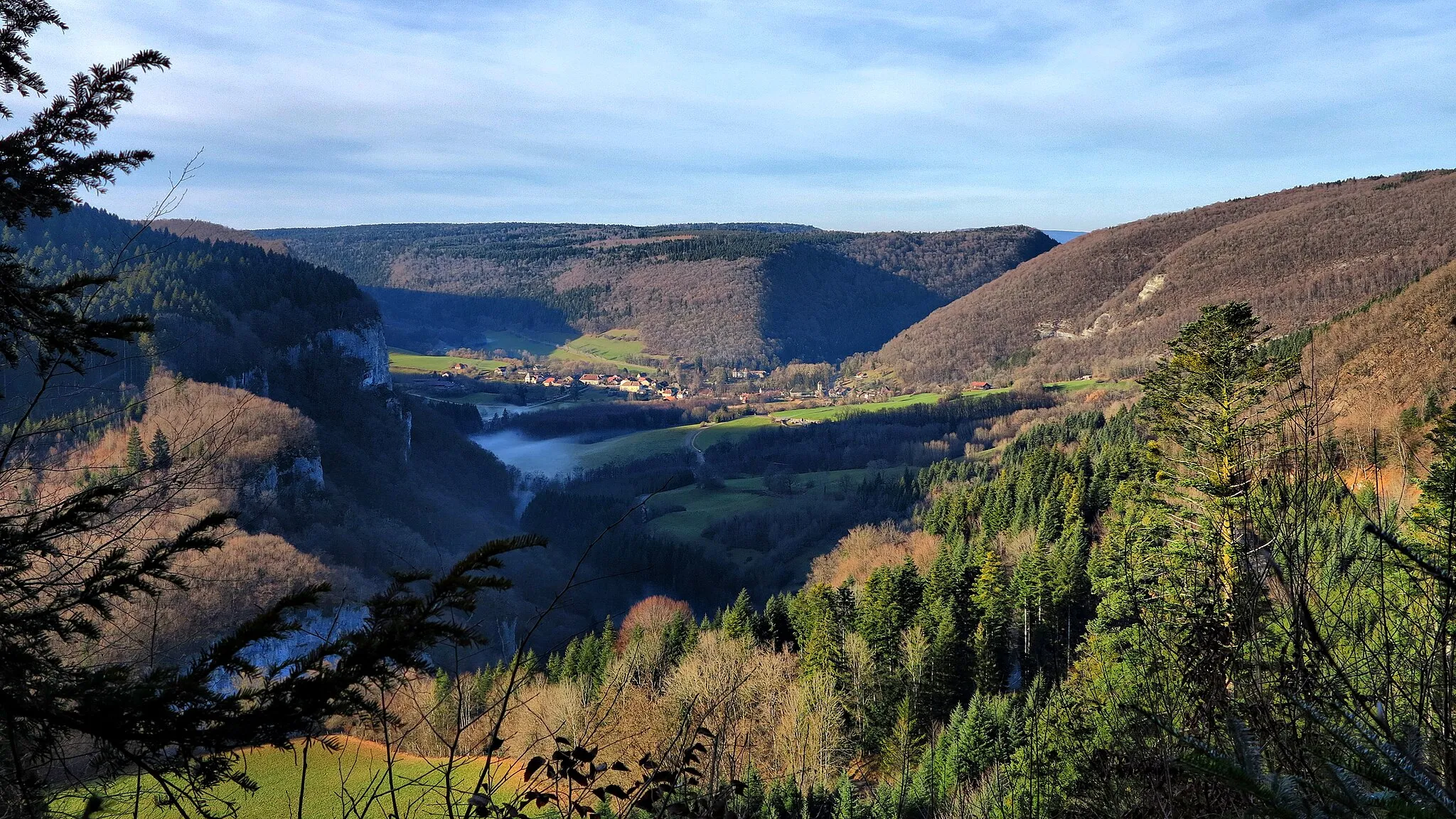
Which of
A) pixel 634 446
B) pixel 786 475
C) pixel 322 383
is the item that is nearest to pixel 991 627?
pixel 786 475

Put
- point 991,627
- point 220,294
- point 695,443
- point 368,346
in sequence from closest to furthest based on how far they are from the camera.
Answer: point 991,627
point 220,294
point 368,346
point 695,443

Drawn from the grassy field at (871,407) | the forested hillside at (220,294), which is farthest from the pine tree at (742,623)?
the grassy field at (871,407)

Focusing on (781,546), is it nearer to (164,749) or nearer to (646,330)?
(164,749)

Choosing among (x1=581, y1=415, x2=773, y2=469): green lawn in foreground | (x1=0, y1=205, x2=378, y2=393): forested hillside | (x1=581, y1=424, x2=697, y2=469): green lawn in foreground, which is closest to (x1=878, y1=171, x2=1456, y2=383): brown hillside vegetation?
(x1=581, y1=415, x2=773, y2=469): green lawn in foreground

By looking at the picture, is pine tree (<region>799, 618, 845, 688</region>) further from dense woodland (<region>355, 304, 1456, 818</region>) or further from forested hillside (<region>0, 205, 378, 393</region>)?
forested hillside (<region>0, 205, 378, 393</region>)

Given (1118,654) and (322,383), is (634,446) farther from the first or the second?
(1118,654)

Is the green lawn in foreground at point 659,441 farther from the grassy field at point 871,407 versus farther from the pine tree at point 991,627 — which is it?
the pine tree at point 991,627
